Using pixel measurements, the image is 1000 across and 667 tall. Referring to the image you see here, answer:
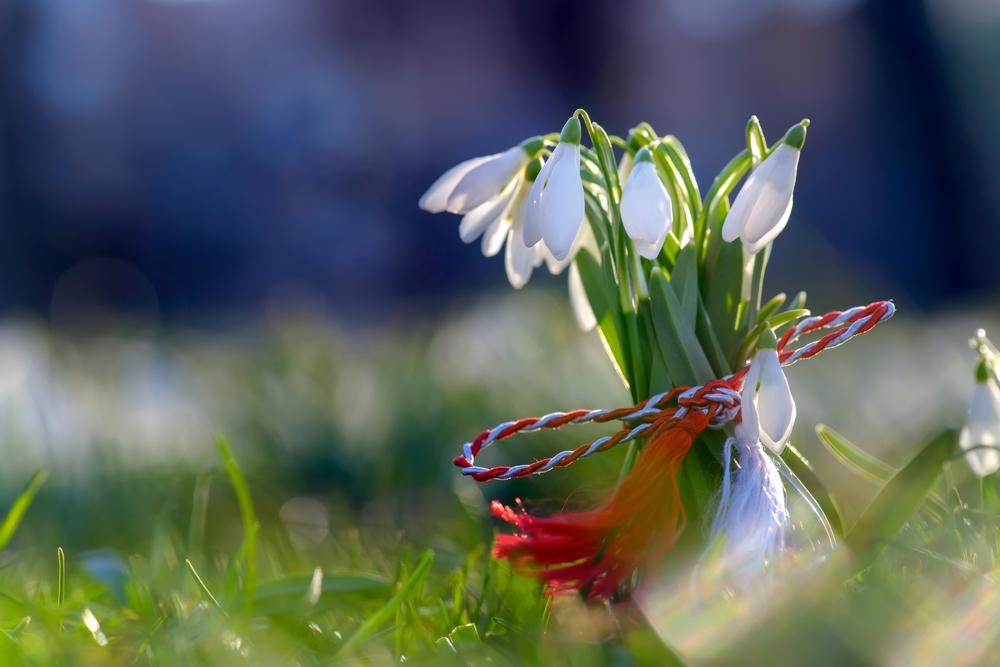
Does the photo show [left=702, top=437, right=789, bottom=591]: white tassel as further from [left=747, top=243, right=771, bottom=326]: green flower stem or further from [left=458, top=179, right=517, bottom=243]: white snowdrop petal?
[left=458, top=179, right=517, bottom=243]: white snowdrop petal

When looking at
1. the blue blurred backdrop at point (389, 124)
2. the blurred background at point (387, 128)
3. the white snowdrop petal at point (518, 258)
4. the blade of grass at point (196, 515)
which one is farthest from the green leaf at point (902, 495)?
the blue blurred backdrop at point (389, 124)

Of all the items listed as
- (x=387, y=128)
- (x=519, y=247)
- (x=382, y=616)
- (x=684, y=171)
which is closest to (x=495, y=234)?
(x=519, y=247)

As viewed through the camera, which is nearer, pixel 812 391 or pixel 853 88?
pixel 812 391

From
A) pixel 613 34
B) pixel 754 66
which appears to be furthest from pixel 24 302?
pixel 754 66

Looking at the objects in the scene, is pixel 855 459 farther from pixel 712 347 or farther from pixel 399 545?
pixel 399 545

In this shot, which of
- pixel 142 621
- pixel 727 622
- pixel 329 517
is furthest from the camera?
pixel 329 517

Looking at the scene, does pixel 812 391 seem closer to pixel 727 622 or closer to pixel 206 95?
pixel 727 622

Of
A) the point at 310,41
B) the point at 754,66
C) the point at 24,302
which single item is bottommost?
the point at 24,302
